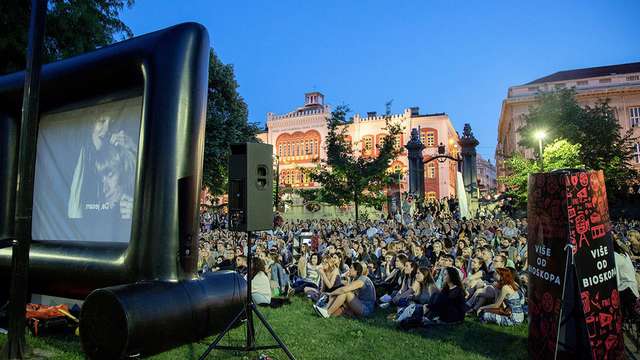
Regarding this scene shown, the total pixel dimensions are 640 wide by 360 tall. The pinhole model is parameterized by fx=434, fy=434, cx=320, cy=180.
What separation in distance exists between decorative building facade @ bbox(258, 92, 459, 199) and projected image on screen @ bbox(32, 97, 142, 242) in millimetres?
39004

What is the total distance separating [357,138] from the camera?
49938 millimetres

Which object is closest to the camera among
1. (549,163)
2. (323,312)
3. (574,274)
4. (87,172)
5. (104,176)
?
(574,274)

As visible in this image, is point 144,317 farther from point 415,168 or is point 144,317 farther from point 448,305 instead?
point 415,168

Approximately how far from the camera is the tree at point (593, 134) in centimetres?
2413

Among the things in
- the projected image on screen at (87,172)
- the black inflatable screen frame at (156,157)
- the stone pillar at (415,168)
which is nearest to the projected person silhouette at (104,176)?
the projected image on screen at (87,172)

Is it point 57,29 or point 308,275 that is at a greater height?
point 57,29

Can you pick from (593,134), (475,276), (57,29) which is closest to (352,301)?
(475,276)

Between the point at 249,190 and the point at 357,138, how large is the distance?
45.8 m

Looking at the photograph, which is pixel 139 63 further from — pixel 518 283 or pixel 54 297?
pixel 518 283

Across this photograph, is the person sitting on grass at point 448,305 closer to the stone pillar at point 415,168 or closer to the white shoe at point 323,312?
the white shoe at point 323,312

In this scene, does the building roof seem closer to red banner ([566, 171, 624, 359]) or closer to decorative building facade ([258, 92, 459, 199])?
decorative building facade ([258, 92, 459, 199])

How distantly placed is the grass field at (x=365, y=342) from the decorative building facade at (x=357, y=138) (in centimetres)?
3875

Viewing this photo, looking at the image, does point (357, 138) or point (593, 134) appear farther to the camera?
point (357, 138)

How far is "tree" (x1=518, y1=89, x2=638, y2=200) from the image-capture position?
79.2 feet
